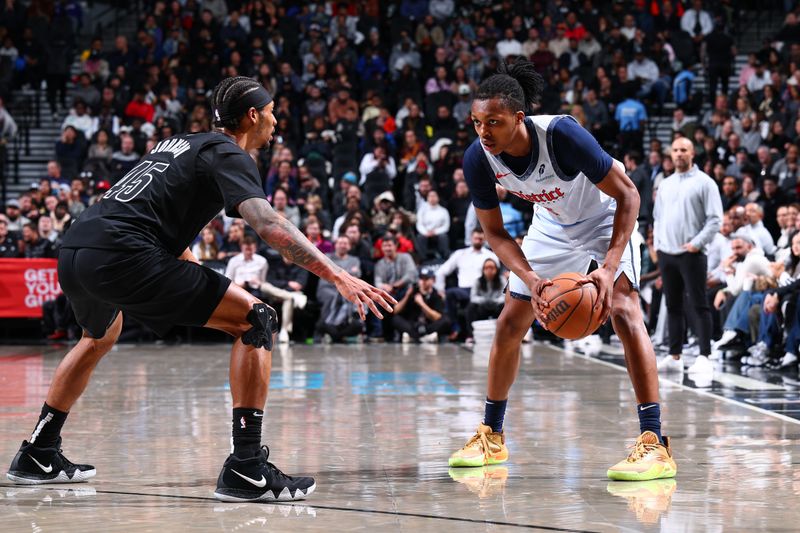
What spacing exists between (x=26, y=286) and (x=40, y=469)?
10028 millimetres

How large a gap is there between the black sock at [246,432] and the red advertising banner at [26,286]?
10408 mm

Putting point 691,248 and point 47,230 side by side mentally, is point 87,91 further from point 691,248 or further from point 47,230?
point 691,248

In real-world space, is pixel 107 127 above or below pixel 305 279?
above

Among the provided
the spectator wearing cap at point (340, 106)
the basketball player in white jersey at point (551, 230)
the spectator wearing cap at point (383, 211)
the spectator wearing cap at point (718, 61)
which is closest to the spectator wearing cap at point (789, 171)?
the spectator wearing cap at point (718, 61)

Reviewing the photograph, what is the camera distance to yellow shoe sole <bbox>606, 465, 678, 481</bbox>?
4516 mm

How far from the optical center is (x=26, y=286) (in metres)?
14.1

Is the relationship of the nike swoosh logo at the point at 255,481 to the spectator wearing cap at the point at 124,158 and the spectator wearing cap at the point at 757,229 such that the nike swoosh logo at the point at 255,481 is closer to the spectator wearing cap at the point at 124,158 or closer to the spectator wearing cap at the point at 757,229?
the spectator wearing cap at the point at 757,229

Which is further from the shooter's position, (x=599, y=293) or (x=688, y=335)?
(x=688, y=335)

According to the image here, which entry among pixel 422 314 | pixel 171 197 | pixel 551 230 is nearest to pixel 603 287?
pixel 551 230

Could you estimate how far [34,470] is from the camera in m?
4.59

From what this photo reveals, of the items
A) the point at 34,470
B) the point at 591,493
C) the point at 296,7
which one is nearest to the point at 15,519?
the point at 34,470

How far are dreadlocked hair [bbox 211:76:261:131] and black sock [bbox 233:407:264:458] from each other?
3.67 ft

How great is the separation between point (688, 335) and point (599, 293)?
827cm

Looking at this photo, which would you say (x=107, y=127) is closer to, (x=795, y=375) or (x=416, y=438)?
(x=795, y=375)
